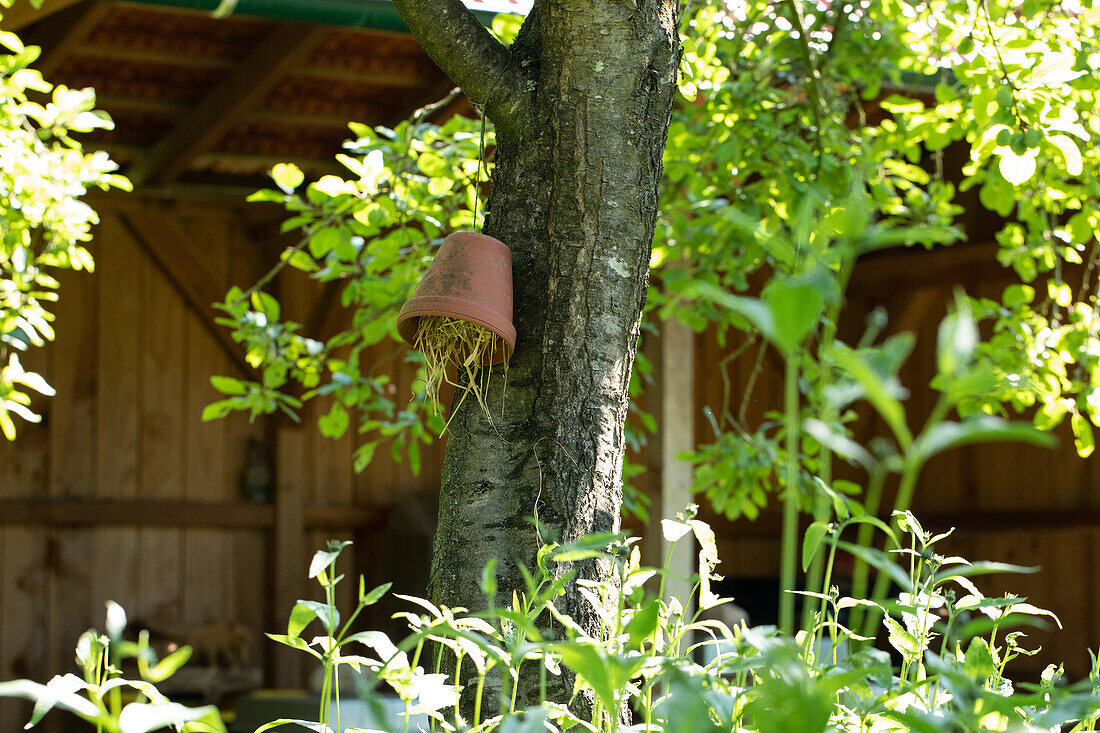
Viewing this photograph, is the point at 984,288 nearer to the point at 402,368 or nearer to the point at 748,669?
the point at 402,368

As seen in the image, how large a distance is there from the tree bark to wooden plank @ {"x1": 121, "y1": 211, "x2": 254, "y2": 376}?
435 cm

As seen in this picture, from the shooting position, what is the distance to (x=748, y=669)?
2.33 ft

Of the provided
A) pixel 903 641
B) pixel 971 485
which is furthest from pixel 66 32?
pixel 971 485

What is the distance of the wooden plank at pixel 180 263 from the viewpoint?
18.1ft

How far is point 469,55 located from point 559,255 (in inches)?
10.8

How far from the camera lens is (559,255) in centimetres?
134

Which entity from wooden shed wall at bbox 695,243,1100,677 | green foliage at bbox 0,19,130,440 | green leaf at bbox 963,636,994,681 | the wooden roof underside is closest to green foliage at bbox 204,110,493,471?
green foliage at bbox 0,19,130,440

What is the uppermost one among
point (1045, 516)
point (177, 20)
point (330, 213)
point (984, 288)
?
point (177, 20)

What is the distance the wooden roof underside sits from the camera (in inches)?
160

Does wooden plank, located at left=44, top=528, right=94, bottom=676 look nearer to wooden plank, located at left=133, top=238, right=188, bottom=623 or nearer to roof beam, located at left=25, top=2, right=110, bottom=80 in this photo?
wooden plank, located at left=133, top=238, right=188, bottom=623

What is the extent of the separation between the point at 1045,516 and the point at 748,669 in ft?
21.4

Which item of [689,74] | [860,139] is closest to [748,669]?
[689,74]

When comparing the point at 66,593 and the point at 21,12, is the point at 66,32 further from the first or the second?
the point at 66,593

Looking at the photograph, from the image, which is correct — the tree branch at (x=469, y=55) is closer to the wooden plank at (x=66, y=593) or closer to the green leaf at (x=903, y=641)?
the green leaf at (x=903, y=641)
